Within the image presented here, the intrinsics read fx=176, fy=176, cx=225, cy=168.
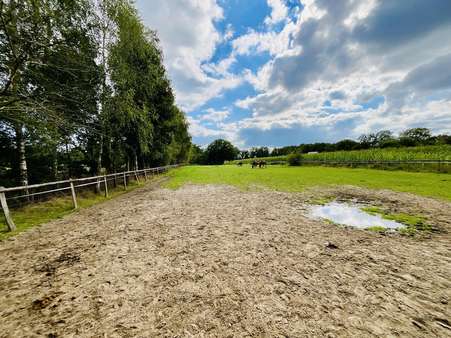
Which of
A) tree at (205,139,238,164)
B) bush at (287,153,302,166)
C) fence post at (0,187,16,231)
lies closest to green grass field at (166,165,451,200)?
fence post at (0,187,16,231)

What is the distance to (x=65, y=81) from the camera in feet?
30.4

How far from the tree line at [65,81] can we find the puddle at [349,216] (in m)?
10.9

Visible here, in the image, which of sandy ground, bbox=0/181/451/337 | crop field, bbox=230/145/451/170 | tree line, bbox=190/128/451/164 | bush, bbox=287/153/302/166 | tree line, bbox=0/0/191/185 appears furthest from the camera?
tree line, bbox=190/128/451/164

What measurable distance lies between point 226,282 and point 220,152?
92268 mm

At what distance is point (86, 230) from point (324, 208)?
27.2 ft

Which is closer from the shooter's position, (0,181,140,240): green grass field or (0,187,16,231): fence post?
(0,187,16,231): fence post

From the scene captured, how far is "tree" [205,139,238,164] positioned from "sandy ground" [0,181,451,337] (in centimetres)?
8925

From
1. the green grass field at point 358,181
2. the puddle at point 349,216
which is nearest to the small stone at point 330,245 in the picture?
the puddle at point 349,216

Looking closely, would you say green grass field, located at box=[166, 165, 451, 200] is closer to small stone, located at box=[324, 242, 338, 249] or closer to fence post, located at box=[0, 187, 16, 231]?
small stone, located at box=[324, 242, 338, 249]

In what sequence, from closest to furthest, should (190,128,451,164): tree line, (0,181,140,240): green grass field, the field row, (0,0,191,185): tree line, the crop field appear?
(0,181,140,240): green grass field → (0,0,191,185): tree line → the crop field → the field row → (190,128,451,164): tree line

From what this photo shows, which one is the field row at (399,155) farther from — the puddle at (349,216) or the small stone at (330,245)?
the small stone at (330,245)

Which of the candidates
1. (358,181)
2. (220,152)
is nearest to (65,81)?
(358,181)

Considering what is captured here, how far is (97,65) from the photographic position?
10.4 meters

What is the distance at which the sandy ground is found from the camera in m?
2.07
